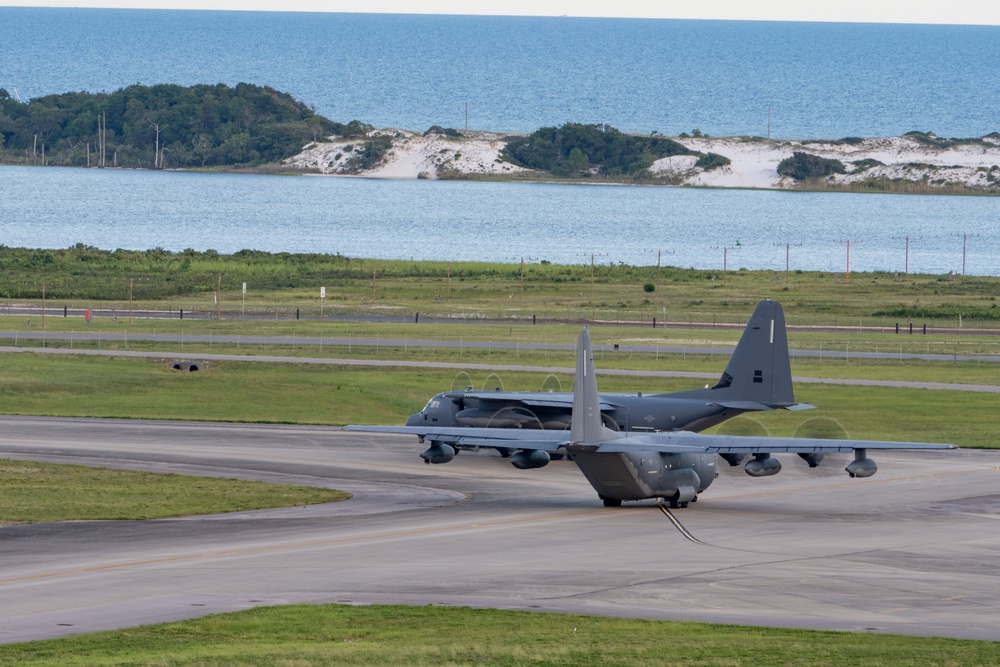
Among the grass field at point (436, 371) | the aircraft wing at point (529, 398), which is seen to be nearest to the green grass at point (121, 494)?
the grass field at point (436, 371)

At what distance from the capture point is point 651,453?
43.8 metres

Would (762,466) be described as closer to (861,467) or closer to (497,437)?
(861,467)

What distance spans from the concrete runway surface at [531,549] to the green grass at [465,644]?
4.01 ft

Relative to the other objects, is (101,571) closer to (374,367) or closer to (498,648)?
(498,648)

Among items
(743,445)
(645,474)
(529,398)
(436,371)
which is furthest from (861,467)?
(436,371)

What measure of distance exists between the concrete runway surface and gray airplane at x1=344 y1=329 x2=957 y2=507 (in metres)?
0.94

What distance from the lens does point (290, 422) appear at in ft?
→ 224

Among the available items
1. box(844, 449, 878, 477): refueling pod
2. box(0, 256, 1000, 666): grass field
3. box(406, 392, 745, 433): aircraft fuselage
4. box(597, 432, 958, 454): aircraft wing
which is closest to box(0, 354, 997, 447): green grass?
box(0, 256, 1000, 666): grass field

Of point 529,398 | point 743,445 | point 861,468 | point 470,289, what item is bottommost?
point 861,468

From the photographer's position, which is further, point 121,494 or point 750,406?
point 750,406

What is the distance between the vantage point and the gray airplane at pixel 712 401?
5500cm

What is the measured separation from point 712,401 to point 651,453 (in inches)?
496

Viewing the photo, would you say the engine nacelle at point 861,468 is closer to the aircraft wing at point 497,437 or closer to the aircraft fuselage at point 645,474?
the aircraft fuselage at point 645,474

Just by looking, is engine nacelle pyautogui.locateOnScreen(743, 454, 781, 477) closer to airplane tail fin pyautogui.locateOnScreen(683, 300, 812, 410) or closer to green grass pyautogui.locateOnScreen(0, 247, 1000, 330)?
airplane tail fin pyautogui.locateOnScreen(683, 300, 812, 410)
